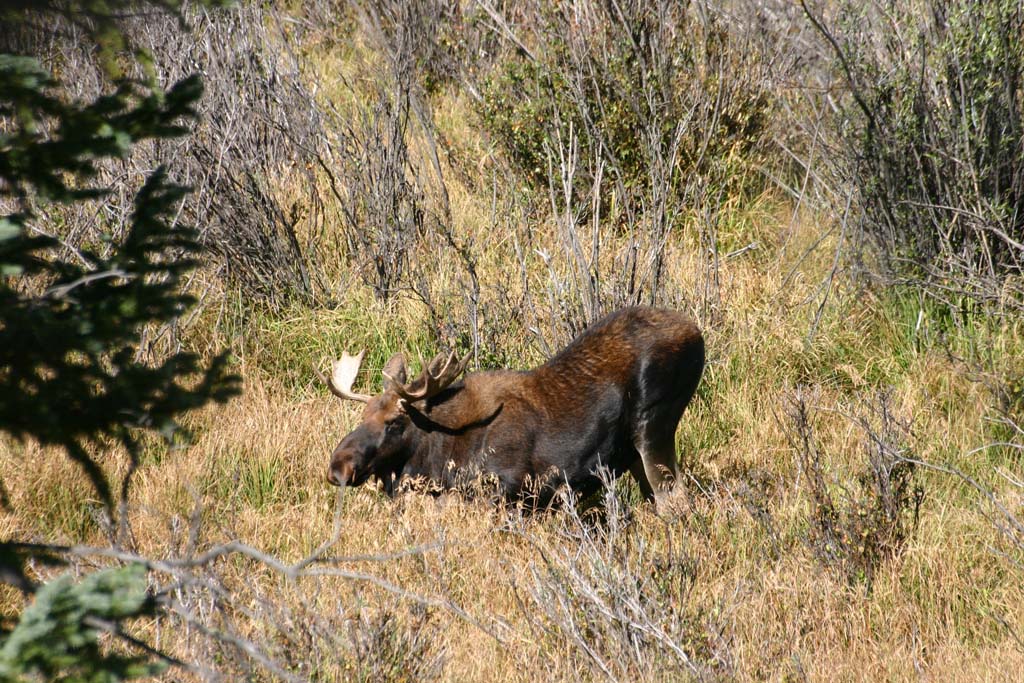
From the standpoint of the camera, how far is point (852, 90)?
735 centimetres

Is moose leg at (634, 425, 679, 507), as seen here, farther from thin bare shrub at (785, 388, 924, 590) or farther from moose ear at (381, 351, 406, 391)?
moose ear at (381, 351, 406, 391)

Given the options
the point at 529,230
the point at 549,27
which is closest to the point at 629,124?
the point at 549,27

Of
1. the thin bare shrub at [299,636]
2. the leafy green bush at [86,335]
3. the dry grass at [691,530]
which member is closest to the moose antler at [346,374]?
the dry grass at [691,530]

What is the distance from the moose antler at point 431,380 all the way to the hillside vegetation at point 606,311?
0.55 metres

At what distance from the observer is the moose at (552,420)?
5934 mm

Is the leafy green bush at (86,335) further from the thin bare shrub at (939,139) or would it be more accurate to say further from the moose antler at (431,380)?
the thin bare shrub at (939,139)

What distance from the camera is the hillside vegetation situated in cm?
460

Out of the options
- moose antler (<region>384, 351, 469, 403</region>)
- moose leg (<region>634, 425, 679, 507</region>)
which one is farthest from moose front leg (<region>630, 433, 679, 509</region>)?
moose antler (<region>384, 351, 469, 403</region>)

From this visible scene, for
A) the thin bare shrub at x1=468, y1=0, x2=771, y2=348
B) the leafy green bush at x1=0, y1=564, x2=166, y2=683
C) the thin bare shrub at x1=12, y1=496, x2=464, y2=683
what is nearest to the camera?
the leafy green bush at x1=0, y1=564, x2=166, y2=683

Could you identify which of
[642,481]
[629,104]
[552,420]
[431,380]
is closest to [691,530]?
[642,481]

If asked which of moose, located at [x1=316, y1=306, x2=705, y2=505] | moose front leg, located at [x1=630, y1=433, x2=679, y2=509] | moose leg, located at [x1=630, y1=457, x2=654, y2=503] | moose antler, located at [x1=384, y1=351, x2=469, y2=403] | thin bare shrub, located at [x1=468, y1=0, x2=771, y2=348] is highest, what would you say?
thin bare shrub, located at [x1=468, y1=0, x2=771, y2=348]

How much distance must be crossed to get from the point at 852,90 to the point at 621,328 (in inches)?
102

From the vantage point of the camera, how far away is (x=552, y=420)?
6008 mm

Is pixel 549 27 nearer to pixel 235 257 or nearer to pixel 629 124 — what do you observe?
pixel 629 124
